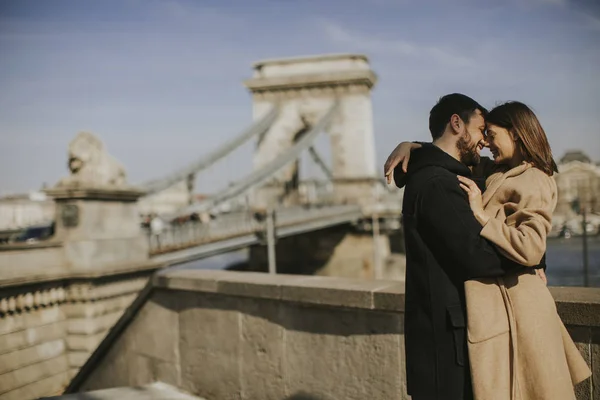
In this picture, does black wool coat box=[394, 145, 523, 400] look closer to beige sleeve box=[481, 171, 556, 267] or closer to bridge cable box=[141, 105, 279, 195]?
beige sleeve box=[481, 171, 556, 267]

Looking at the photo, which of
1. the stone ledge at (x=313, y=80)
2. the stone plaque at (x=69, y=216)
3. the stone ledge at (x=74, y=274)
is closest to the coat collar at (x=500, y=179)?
the stone ledge at (x=74, y=274)

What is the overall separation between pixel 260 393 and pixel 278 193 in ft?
83.3

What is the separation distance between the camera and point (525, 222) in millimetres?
1655

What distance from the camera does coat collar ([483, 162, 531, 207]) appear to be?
1.76 m

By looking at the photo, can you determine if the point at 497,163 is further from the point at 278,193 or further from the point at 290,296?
the point at 278,193

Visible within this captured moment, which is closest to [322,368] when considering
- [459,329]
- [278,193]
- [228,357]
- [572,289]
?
[228,357]

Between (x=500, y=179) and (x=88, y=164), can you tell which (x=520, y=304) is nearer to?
(x=500, y=179)

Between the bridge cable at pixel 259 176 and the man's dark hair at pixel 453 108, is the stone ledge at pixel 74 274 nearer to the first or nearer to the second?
the bridge cable at pixel 259 176

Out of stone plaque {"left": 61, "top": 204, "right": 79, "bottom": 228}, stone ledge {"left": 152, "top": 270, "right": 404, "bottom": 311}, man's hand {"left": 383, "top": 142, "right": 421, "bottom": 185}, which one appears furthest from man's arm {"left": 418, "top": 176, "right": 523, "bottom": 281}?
stone plaque {"left": 61, "top": 204, "right": 79, "bottom": 228}

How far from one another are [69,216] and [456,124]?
7876 millimetres

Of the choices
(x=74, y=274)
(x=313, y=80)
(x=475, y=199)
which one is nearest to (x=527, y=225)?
(x=475, y=199)

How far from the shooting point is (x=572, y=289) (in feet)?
8.20

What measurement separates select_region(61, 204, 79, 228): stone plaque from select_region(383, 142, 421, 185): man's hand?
7.58m

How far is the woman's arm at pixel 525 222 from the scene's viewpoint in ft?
5.32
